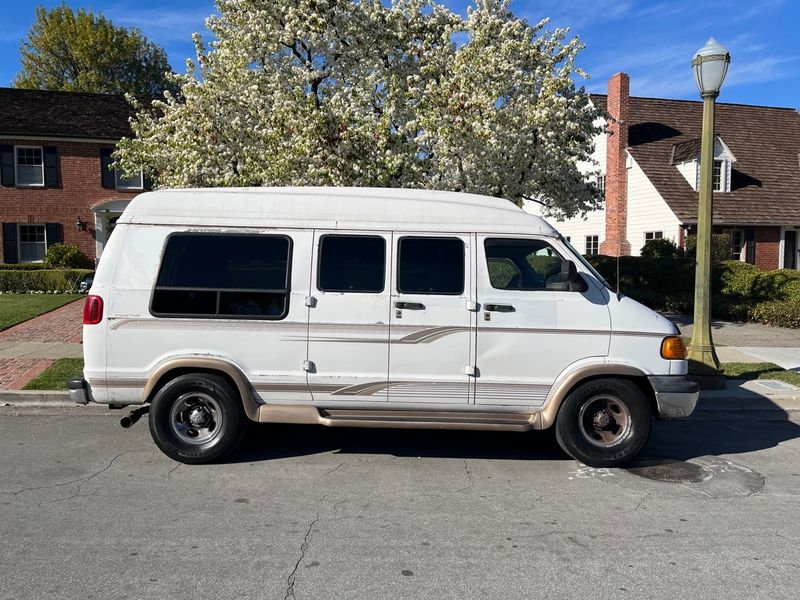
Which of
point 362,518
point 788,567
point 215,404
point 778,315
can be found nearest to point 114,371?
point 215,404

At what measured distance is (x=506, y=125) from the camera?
1134cm

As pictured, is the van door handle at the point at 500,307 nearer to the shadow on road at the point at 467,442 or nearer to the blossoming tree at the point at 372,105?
the shadow on road at the point at 467,442

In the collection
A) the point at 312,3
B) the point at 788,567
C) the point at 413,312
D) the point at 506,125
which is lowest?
the point at 788,567

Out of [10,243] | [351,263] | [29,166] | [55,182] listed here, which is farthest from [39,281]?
[351,263]

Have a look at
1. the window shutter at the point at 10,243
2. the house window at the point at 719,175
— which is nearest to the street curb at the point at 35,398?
the window shutter at the point at 10,243

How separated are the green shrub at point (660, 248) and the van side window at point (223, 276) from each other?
16.6m

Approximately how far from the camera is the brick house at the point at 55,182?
24.5 metres

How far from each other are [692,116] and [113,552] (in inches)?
1113

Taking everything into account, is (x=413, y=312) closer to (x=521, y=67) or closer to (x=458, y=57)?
(x=458, y=57)

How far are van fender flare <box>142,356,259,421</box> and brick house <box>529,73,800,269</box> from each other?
18.2 meters

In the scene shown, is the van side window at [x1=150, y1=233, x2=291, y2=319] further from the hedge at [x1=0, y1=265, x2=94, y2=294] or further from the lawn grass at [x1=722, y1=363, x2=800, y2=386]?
the hedge at [x1=0, y1=265, x2=94, y2=294]

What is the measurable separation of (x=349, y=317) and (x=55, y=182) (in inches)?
938

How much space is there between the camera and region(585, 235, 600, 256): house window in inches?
1034

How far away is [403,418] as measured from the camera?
546 cm
